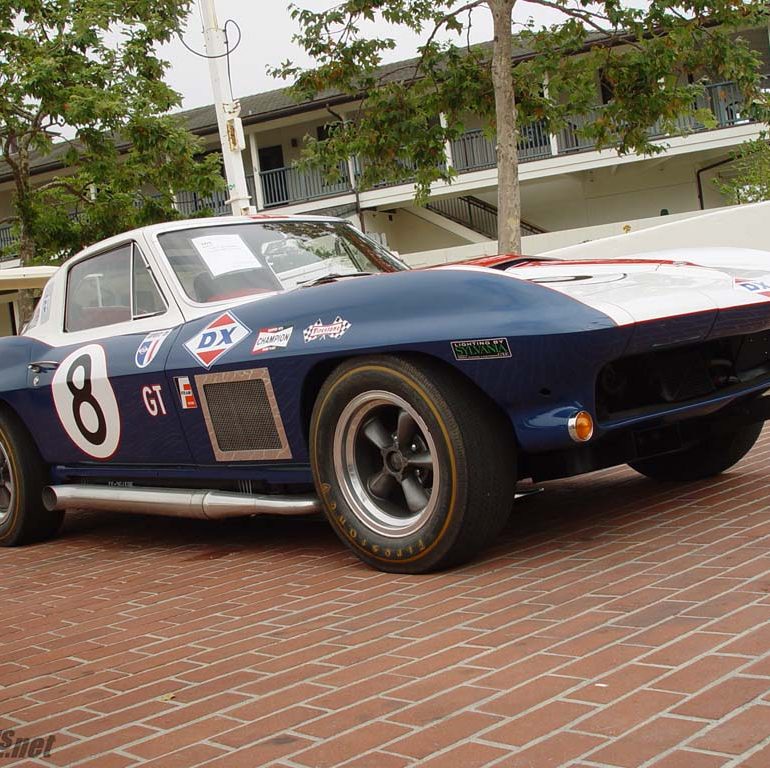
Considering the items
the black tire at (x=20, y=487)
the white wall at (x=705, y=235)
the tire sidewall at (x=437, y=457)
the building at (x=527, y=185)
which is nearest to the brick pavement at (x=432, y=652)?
the tire sidewall at (x=437, y=457)

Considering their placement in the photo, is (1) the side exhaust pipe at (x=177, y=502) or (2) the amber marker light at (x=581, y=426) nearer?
(2) the amber marker light at (x=581, y=426)

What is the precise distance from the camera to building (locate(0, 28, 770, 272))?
29.2 meters

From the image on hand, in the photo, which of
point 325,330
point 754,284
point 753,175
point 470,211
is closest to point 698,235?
point 754,284

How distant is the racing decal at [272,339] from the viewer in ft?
14.1

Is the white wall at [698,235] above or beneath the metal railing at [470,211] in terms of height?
beneath

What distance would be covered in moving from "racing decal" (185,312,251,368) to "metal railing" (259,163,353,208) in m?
27.6

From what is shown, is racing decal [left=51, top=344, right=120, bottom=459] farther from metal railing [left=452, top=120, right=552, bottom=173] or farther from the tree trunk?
metal railing [left=452, top=120, right=552, bottom=173]

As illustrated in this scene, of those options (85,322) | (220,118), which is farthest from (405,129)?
(85,322)

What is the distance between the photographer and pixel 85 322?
5.84 m

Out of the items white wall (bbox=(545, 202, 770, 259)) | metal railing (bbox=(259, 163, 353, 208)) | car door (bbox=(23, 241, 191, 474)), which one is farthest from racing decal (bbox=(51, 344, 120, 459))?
metal railing (bbox=(259, 163, 353, 208))

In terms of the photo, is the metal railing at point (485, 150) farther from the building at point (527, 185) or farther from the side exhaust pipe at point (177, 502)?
the side exhaust pipe at point (177, 502)

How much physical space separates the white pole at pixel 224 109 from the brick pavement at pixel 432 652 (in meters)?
A: 8.50

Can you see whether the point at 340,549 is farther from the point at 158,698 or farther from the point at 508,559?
the point at 158,698

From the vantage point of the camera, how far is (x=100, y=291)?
5758 mm
